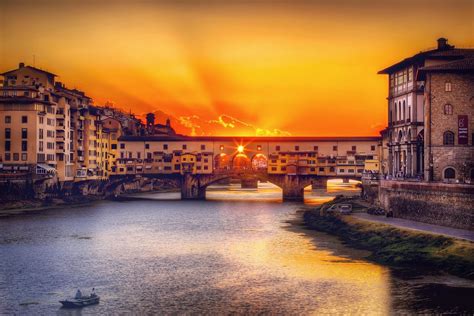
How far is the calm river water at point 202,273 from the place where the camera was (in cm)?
3538

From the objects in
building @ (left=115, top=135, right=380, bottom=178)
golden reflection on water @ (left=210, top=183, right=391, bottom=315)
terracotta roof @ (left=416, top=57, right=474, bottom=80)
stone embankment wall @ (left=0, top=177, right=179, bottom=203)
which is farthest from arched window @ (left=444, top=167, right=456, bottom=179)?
stone embankment wall @ (left=0, top=177, right=179, bottom=203)

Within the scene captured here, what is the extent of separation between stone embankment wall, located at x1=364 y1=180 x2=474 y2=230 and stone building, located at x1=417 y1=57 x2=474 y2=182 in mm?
3273

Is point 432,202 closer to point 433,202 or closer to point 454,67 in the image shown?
point 433,202

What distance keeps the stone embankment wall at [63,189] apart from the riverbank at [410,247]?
49024 millimetres

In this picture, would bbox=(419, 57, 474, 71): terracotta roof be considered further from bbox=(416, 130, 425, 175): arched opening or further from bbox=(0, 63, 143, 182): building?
bbox=(0, 63, 143, 182): building

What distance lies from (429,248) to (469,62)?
2118 centimetres

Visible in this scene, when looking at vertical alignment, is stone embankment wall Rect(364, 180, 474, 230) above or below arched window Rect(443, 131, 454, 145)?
below

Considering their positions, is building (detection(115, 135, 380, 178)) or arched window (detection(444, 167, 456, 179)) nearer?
arched window (detection(444, 167, 456, 179))

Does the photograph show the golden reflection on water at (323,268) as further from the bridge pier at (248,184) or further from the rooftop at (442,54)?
the bridge pier at (248,184)

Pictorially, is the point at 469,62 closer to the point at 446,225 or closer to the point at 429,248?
the point at 446,225

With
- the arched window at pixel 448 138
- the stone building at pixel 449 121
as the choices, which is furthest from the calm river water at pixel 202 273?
the arched window at pixel 448 138

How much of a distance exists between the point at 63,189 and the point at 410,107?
56.4 m

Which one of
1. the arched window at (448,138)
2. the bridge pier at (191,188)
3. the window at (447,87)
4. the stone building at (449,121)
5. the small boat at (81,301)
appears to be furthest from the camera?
the bridge pier at (191,188)

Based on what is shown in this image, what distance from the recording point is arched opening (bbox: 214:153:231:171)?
119 meters
